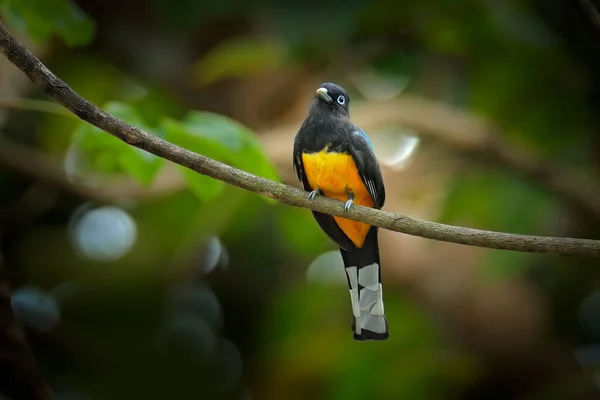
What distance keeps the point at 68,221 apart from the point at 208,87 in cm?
180

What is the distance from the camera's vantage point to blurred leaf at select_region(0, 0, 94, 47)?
408 cm

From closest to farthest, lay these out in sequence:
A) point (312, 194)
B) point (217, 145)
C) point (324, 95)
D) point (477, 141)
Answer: point (312, 194) < point (217, 145) < point (324, 95) < point (477, 141)

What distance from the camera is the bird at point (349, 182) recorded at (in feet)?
11.7

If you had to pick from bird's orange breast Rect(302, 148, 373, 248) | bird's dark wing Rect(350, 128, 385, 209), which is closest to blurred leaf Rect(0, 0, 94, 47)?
bird's orange breast Rect(302, 148, 373, 248)

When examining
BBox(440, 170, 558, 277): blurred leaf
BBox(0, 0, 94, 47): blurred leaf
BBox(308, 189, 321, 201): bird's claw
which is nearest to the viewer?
BBox(308, 189, 321, 201): bird's claw

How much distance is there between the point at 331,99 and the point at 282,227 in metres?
2.59

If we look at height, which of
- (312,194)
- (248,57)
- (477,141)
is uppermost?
(248,57)

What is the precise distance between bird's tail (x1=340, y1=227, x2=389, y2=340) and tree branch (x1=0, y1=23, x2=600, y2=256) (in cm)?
91

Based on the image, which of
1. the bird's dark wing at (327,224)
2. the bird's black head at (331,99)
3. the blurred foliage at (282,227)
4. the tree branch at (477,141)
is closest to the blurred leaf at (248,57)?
the blurred foliage at (282,227)

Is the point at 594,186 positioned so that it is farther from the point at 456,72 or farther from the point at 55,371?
the point at 55,371

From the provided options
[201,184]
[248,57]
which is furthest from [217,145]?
[248,57]

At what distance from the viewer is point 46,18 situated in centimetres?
415

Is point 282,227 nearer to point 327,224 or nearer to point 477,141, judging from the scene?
point 477,141

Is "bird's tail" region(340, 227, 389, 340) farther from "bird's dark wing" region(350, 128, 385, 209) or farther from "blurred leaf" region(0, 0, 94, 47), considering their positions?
"blurred leaf" region(0, 0, 94, 47)
